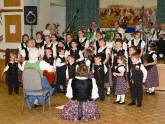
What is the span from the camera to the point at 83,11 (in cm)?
1295

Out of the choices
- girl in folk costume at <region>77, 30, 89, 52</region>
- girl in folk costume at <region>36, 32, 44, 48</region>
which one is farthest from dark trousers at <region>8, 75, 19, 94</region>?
girl in folk costume at <region>77, 30, 89, 52</region>

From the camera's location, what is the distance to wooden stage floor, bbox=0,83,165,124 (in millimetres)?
4848

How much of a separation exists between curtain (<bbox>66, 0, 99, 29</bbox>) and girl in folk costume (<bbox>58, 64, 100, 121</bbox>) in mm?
8217

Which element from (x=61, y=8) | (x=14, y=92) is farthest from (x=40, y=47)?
(x=61, y=8)

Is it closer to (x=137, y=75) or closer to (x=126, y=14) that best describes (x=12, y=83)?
(x=137, y=75)

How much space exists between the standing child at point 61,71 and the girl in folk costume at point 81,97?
210 cm

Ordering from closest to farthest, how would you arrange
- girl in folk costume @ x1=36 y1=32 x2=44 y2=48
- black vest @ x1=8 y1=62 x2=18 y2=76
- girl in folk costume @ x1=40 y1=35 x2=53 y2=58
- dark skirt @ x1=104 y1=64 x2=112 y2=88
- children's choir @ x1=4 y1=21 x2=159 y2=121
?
children's choir @ x1=4 y1=21 x2=159 y2=121 → dark skirt @ x1=104 y1=64 x2=112 y2=88 → black vest @ x1=8 y1=62 x2=18 y2=76 → girl in folk costume @ x1=40 y1=35 x2=53 y2=58 → girl in folk costume @ x1=36 y1=32 x2=44 y2=48

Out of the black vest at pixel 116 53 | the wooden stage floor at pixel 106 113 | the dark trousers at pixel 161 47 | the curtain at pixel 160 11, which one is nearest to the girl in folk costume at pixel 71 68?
the wooden stage floor at pixel 106 113

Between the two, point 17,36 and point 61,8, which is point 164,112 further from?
point 61,8

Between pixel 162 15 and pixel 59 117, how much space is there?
7.85 metres

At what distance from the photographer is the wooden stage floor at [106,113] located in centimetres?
485

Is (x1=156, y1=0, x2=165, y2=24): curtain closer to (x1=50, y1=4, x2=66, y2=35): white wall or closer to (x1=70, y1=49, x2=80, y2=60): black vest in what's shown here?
(x1=50, y1=4, x2=66, y2=35): white wall

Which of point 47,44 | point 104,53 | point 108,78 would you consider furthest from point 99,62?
point 47,44

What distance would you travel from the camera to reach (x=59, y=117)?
5.02m
